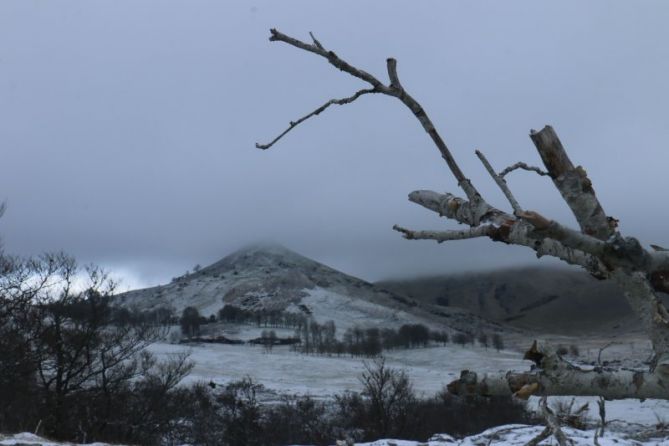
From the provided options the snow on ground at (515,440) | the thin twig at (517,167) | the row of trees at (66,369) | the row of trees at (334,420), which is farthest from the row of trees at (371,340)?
the thin twig at (517,167)

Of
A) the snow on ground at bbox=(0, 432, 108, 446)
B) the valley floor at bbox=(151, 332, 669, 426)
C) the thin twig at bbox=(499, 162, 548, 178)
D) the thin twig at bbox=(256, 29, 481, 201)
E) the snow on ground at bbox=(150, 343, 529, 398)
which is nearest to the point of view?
the thin twig at bbox=(256, 29, 481, 201)

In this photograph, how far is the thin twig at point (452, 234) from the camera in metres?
1.94

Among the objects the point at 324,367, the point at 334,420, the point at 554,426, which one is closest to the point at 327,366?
the point at 324,367

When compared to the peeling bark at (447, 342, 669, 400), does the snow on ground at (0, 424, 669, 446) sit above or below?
below

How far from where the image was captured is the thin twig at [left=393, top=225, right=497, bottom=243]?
Answer: 1.94 m

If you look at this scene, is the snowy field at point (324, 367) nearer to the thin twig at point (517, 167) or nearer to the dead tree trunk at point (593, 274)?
the thin twig at point (517, 167)

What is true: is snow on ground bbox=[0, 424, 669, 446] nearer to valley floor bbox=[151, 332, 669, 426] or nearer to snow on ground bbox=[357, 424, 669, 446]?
snow on ground bbox=[357, 424, 669, 446]

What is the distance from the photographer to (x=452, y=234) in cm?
204

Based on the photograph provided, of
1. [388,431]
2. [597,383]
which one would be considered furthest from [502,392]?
[388,431]

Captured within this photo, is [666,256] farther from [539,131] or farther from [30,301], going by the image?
[30,301]

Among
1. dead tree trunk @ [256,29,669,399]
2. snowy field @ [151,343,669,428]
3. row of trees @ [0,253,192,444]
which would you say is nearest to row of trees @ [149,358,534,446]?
row of trees @ [0,253,192,444]

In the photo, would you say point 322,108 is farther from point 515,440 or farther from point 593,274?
point 515,440

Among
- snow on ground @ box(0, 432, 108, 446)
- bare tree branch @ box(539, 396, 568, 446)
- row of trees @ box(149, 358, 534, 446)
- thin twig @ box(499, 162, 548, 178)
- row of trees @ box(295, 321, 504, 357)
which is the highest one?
row of trees @ box(295, 321, 504, 357)

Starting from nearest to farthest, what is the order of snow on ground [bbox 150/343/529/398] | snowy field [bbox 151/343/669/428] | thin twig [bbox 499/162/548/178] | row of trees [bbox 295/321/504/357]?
thin twig [bbox 499/162/548/178]
snowy field [bbox 151/343/669/428]
snow on ground [bbox 150/343/529/398]
row of trees [bbox 295/321/504/357]
